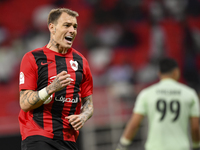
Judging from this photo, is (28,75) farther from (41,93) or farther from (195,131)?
(195,131)

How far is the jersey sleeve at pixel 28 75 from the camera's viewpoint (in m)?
3.09

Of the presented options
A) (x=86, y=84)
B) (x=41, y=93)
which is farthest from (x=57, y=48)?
(x=41, y=93)

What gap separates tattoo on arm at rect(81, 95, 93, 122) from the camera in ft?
11.0

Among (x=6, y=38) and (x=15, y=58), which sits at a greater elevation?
(x=6, y=38)

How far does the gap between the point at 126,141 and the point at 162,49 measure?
24.0ft

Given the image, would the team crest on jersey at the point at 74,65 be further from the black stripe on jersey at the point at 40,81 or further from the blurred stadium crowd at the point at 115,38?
the blurred stadium crowd at the point at 115,38

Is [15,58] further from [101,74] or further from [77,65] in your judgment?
[77,65]

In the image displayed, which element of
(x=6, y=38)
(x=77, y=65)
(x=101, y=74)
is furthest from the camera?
(x=6, y=38)

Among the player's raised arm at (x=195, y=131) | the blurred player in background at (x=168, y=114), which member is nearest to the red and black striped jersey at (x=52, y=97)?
the blurred player in background at (x=168, y=114)

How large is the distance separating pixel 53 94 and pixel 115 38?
8.94m

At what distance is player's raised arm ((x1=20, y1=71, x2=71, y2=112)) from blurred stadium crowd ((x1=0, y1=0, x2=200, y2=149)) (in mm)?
7309

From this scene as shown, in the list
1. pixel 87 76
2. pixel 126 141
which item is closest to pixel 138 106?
pixel 126 141

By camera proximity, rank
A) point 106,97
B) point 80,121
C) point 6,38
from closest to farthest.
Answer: point 80,121 → point 106,97 → point 6,38

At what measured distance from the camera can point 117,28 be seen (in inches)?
475
